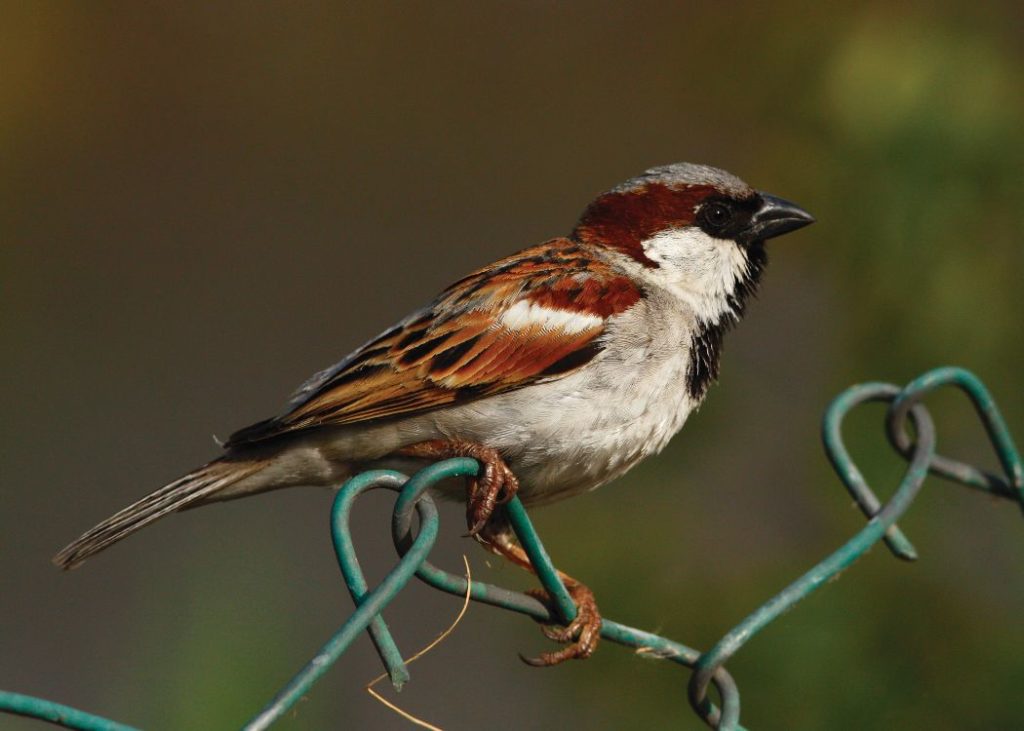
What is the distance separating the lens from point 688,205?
251 centimetres

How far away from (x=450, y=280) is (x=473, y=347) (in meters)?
2.42

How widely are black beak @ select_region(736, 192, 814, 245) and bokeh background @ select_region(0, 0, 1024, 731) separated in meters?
0.14

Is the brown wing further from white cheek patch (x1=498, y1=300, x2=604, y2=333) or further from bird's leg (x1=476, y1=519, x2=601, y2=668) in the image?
bird's leg (x1=476, y1=519, x2=601, y2=668)

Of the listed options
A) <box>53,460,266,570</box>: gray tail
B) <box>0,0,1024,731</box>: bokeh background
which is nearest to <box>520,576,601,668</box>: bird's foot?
<box>0,0,1024,731</box>: bokeh background

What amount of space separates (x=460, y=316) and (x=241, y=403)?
235 cm

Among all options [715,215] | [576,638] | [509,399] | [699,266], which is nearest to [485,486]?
[509,399]

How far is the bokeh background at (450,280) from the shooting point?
7.53 feet

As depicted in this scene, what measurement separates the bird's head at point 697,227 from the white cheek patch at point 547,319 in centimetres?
28

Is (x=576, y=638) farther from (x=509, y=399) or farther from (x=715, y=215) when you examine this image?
(x=715, y=215)

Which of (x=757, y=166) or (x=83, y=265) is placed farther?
(x=83, y=265)

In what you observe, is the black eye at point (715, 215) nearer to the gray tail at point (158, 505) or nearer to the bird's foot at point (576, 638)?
the bird's foot at point (576, 638)

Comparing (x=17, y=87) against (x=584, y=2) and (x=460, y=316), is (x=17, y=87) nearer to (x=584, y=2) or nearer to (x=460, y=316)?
(x=584, y=2)

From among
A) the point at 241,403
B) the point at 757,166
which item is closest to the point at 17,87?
the point at 241,403

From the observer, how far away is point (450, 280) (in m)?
4.57
